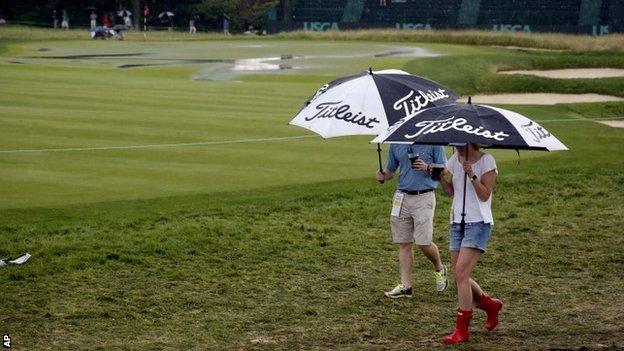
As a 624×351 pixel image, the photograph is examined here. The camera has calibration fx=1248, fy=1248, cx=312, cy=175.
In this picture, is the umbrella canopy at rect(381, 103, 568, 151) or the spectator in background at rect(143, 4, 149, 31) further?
the spectator in background at rect(143, 4, 149, 31)

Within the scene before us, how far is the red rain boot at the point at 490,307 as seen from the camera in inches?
458

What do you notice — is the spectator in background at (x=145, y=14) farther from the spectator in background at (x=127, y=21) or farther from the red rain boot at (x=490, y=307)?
the red rain boot at (x=490, y=307)

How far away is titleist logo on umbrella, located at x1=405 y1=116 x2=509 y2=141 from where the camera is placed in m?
10.7

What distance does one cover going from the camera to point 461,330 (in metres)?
11.2

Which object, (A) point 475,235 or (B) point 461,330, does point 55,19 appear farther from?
(B) point 461,330

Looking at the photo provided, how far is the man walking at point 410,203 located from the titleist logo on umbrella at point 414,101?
Answer: 0.63 metres

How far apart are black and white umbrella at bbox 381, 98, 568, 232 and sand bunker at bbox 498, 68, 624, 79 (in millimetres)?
31324

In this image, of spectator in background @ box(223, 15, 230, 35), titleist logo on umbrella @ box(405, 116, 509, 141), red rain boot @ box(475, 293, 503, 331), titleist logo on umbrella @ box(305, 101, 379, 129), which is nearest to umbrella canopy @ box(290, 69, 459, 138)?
titleist logo on umbrella @ box(305, 101, 379, 129)

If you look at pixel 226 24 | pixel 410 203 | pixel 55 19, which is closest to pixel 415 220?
pixel 410 203

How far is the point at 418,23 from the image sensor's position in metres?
83.3

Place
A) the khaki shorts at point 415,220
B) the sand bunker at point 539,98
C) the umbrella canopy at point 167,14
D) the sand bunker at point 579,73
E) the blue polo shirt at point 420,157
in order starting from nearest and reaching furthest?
1. the blue polo shirt at point 420,157
2. the khaki shorts at point 415,220
3. the sand bunker at point 539,98
4. the sand bunker at point 579,73
5. the umbrella canopy at point 167,14

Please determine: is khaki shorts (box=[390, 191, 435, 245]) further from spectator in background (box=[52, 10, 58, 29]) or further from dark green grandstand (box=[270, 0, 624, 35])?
spectator in background (box=[52, 10, 58, 29])

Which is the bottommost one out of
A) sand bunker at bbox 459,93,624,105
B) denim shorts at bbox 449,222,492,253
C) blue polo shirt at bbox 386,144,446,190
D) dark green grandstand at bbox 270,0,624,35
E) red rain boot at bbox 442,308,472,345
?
dark green grandstand at bbox 270,0,624,35

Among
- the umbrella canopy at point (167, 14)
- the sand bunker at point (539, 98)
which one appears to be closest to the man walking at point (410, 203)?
the sand bunker at point (539, 98)
